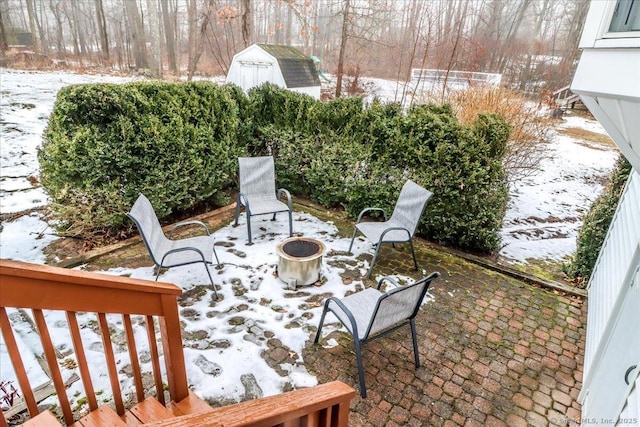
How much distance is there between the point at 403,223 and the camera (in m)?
4.36

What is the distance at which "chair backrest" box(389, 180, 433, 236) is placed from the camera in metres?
4.08

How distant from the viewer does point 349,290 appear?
3.77m

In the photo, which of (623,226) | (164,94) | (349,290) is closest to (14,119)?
(164,94)

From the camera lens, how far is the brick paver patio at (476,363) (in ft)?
8.25

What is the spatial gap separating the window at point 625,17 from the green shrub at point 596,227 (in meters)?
2.34

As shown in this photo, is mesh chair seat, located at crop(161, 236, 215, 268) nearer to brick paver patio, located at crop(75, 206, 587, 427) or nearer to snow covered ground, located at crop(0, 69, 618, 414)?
snow covered ground, located at crop(0, 69, 618, 414)

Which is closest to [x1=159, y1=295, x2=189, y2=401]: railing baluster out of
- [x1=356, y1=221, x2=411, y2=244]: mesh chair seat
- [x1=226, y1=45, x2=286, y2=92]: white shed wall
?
[x1=356, y1=221, x2=411, y2=244]: mesh chair seat

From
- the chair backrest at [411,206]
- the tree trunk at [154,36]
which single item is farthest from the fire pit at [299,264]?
the tree trunk at [154,36]

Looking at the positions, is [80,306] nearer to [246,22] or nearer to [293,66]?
[293,66]

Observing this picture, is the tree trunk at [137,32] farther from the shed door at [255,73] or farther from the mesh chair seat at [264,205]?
the mesh chair seat at [264,205]

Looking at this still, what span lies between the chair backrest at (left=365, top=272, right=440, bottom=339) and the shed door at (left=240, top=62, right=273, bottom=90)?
7.34 m

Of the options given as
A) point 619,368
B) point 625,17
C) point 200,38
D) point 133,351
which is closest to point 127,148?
point 133,351

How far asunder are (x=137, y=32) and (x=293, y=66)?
11.8 metres

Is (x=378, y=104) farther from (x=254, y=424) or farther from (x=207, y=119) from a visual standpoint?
(x=254, y=424)
